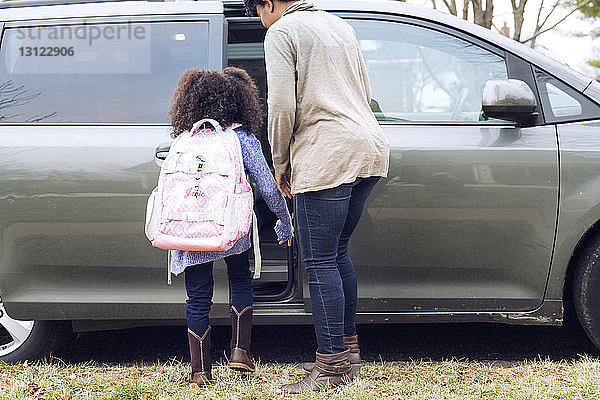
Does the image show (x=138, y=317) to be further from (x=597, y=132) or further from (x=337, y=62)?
(x=597, y=132)

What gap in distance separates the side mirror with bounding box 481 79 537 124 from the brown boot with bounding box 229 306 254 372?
133 cm

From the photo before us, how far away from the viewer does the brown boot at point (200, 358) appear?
105 inches

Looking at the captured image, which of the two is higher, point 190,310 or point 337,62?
point 337,62

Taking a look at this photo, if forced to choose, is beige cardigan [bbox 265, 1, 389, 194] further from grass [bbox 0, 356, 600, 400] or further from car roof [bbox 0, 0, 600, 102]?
grass [bbox 0, 356, 600, 400]

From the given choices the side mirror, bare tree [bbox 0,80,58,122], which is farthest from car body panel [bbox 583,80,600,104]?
bare tree [bbox 0,80,58,122]

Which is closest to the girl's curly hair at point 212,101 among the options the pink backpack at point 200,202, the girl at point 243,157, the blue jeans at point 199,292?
the girl at point 243,157

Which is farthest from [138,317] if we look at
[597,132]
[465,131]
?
[597,132]

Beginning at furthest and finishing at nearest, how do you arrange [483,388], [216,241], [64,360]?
[64,360]
[483,388]
[216,241]

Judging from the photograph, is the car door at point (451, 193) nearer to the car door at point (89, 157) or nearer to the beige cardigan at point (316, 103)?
the beige cardigan at point (316, 103)

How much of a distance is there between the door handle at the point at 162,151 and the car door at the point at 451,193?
0.90 metres

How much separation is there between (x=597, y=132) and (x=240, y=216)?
5.22 feet

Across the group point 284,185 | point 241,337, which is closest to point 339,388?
point 241,337

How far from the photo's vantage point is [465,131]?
289 cm

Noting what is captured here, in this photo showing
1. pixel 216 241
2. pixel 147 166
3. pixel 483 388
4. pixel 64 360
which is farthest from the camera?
pixel 64 360
